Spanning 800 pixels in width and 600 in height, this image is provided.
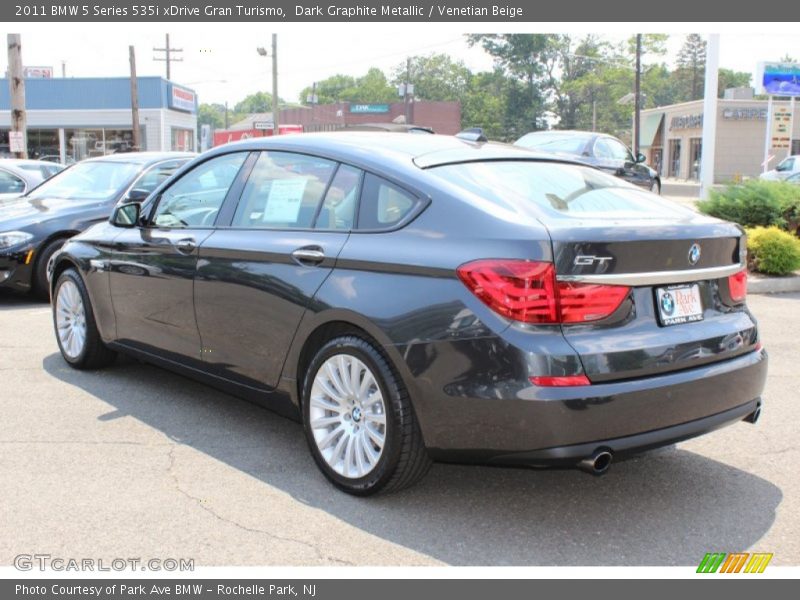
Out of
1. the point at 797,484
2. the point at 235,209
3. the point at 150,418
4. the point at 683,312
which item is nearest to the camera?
the point at 683,312

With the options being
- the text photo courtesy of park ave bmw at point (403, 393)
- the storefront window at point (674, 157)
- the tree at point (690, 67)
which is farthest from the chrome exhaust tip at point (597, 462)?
the tree at point (690, 67)

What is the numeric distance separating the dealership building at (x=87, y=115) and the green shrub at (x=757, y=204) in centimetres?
3350

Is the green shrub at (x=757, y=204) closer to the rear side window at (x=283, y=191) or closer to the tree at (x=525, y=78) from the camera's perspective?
the rear side window at (x=283, y=191)

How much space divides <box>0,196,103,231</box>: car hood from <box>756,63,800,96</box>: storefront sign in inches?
1156

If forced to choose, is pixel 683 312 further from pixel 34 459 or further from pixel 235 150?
pixel 34 459

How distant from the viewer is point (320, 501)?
3.91m

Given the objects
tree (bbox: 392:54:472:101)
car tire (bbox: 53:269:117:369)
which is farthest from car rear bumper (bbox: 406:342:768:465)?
tree (bbox: 392:54:472:101)

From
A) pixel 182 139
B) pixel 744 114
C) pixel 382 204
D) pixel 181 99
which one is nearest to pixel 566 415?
pixel 382 204

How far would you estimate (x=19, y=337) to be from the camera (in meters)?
7.38

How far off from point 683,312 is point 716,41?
1515 centimetres

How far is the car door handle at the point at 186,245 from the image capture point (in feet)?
15.9

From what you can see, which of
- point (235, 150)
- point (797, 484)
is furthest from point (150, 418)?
point (797, 484)

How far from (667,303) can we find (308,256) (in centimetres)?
168

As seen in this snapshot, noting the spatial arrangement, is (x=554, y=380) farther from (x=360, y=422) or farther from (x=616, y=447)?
(x=360, y=422)
